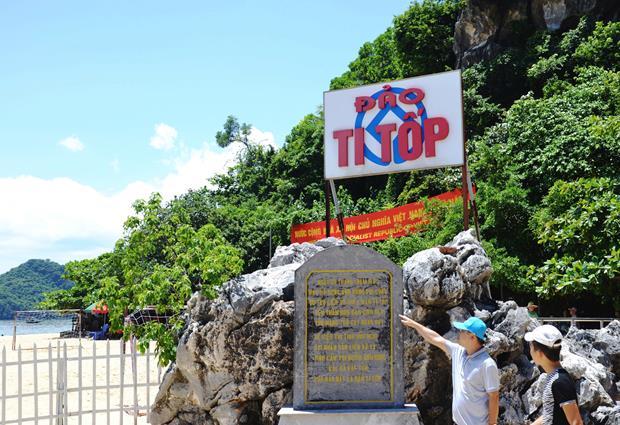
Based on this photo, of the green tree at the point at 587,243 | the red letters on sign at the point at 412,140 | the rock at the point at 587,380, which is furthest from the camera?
the red letters on sign at the point at 412,140

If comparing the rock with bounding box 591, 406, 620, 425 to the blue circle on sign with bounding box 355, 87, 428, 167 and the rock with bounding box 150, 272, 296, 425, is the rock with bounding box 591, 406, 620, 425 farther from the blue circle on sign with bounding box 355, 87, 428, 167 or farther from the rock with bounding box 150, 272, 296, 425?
the blue circle on sign with bounding box 355, 87, 428, 167

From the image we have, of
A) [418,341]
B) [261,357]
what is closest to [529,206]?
[418,341]

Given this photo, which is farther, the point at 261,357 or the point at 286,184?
the point at 286,184

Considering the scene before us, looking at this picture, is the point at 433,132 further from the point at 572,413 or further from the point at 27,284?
the point at 27,284

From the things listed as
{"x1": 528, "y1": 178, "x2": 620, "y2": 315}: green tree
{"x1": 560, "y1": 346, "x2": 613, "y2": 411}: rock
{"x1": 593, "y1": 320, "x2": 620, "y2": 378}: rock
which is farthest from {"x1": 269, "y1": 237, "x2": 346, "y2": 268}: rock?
{"x1": 528, "y1": 178, "x2": 620, "y2": 315}: green tree

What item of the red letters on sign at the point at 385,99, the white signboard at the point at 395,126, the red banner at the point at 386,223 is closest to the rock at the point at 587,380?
the white signboard at the point at 395,126

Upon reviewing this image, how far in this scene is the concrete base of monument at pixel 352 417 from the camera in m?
6.15

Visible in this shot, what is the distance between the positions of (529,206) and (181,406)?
39.5 ft

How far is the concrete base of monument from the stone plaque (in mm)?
157

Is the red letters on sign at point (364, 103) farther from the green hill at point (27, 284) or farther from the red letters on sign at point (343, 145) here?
the green hill at point (27, 284)

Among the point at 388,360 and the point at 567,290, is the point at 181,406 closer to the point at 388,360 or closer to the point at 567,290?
the point at 388,360

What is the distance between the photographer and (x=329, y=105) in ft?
41.9

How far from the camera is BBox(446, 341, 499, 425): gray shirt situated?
467cm

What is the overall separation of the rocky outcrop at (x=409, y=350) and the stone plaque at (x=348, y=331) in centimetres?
77
